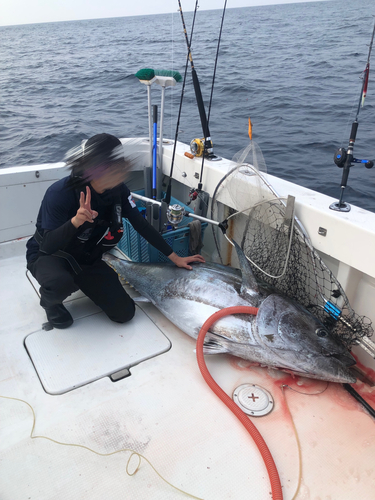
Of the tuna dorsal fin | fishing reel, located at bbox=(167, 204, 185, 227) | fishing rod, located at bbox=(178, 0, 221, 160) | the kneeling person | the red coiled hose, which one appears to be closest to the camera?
the red coiled hose

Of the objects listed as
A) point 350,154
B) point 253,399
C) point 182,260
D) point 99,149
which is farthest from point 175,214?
point 253,399

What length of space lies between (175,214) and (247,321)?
43.9 inches

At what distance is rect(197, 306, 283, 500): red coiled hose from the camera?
4.96 feet

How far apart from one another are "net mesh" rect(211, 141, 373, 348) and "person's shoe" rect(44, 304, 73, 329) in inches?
52.8

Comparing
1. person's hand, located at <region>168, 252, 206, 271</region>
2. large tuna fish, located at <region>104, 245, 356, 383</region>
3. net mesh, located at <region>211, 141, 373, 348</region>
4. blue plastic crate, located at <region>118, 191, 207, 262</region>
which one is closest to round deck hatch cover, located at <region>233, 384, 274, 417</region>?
large tuna fish, located at <region>104, 245, 356, 383</region>

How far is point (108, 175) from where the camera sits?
201cm

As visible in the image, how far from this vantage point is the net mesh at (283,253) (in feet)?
6.85

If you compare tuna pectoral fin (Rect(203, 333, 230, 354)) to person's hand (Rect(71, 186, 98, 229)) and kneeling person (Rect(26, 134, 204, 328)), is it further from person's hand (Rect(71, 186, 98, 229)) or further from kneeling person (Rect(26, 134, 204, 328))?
person's hand (Rect(71, 186, 98, 229))

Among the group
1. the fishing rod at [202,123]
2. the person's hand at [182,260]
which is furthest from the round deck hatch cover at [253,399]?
the fishing rod at [202,123]

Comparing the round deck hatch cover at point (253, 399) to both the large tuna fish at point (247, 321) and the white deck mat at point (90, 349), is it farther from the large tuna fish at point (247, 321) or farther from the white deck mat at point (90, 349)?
the white deck mat at point (90, 349)

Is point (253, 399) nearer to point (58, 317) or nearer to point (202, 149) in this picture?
point (58, 317)

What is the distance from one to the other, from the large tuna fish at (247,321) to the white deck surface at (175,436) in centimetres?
17

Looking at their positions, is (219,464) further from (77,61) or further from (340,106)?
(77,61)

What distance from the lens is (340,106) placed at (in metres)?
8.88
